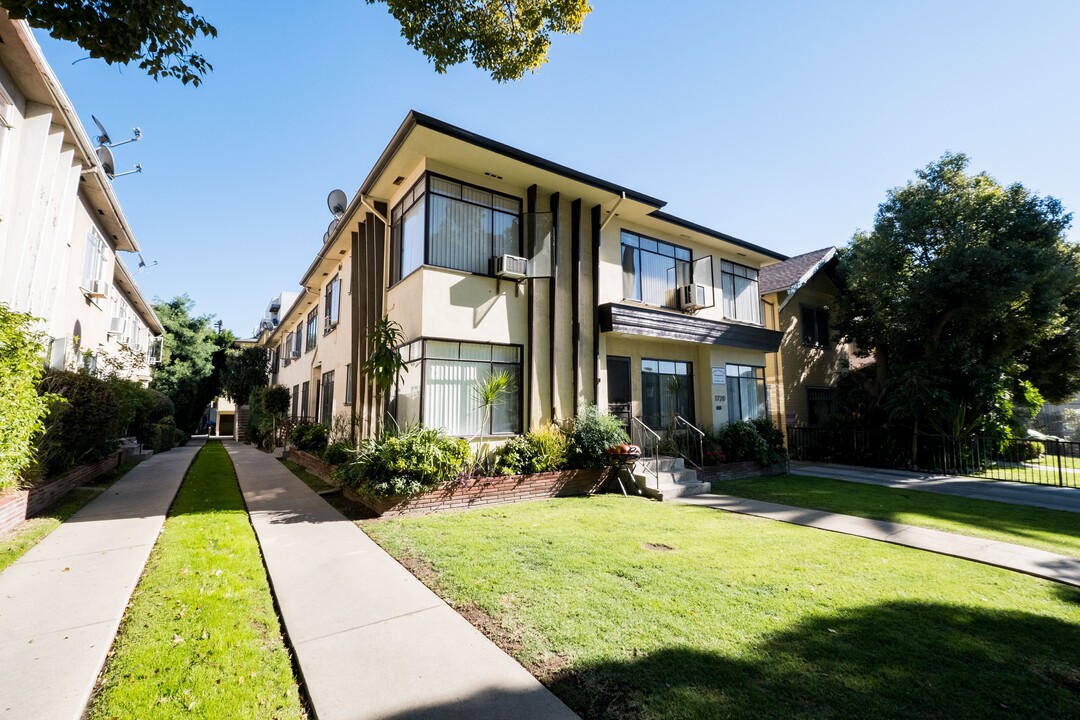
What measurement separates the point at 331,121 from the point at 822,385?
62.7 ft

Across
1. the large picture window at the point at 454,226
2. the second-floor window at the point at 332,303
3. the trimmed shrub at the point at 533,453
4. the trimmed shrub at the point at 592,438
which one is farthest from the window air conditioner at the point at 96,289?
the trimmed shrub at the point at 592,438

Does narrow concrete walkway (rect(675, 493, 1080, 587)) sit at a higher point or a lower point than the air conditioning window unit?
lower

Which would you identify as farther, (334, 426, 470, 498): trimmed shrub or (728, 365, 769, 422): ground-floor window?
(728, 365, 769, 422): ground-floor window

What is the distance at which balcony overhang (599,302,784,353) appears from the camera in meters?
11.2

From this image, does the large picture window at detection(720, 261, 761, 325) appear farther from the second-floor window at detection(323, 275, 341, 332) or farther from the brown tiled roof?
the second-floor window at detection(323, 275, 341, 332)

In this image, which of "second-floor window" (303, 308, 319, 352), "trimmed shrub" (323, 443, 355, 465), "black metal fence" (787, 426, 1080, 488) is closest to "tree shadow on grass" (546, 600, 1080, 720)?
"trimmed shrub" (323, 443, 355, 465)

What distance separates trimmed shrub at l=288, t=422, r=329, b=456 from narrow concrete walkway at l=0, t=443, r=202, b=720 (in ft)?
21.2

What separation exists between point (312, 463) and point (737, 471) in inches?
458

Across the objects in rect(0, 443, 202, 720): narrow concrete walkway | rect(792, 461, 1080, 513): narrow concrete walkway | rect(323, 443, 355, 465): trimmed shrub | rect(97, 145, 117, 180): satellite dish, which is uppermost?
rect(97, 145, 117, 180): satellite dish

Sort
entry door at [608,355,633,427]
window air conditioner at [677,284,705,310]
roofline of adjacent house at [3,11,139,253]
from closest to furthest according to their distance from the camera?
roofline of adjacent house at [3,11,139,253], entry door at [608,355,633,427], window air conditioner at [677,284,705,310]

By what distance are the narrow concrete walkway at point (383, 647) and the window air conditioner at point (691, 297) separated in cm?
1094

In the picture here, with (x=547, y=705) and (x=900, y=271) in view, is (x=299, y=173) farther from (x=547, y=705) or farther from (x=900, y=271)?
(x=900, y=271)

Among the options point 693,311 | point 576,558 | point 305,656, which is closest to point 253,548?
point 305,656

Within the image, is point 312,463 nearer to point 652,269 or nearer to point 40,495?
point 40,495
